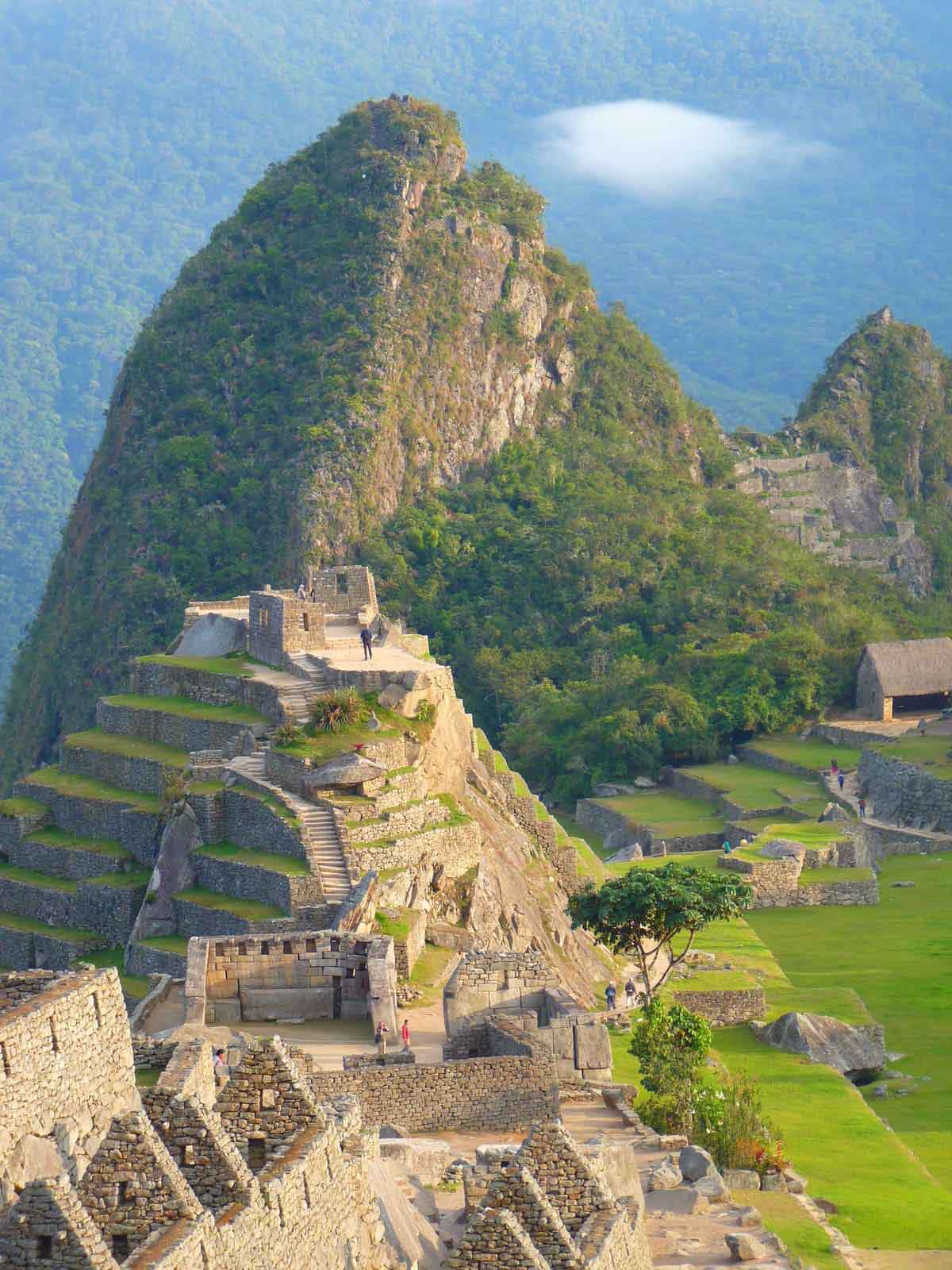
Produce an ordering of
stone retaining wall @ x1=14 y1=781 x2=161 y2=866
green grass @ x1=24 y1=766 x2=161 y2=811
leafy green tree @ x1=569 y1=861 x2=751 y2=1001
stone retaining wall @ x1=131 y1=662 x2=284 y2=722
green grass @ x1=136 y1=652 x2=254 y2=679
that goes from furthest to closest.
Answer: green grass @ x1=136 y1=652 x2=254 y2=679 → stone retaining wall @ x1=131 y1=662 x2=284 y2=722 → green grass @ x1=24 y1=766 x2=161 y2=811 → stone retaining wall @ x1=14 y1=781 x2=161 y2=866 → leafy green tree @ x1=569 y1=861 x2=751 y2=1001

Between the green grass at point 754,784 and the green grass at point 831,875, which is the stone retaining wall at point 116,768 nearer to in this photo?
the green grass at point 831,875

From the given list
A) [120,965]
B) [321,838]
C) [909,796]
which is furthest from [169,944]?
[909,796]

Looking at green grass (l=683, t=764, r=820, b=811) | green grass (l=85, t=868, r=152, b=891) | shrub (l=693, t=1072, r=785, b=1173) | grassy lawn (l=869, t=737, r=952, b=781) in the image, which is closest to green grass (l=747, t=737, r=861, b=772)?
green grass (l=683, t=764, r=820, b=811)

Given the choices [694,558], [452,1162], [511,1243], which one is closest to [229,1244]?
[511,1243]

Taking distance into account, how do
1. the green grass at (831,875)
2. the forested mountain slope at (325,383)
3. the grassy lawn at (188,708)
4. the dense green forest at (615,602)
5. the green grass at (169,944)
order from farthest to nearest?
the forested mountain slope at (325,383) → the dense green forest at (615,602) → the green grass at (831,875) → the grassy lawn at (188,708) → the green grass at (169,944)

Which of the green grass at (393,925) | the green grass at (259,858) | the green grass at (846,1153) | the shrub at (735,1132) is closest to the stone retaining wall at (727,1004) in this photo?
the green grass at (846,1153)

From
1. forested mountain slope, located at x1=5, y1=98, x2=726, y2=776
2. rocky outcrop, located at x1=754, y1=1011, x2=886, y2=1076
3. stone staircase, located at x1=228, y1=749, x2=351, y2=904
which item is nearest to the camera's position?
stone staircase, located at x1=228, y1=749, x2=351, y2=904

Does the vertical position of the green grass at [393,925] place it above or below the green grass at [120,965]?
above

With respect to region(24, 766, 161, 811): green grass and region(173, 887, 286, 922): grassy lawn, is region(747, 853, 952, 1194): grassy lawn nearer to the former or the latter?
region(173, 887, 286, 922): grassy lawn
